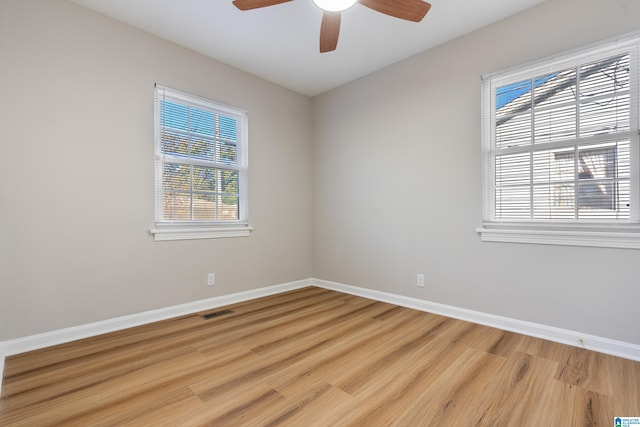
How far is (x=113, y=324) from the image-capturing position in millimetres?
2705

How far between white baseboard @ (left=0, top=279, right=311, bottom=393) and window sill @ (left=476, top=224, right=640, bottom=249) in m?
2.68

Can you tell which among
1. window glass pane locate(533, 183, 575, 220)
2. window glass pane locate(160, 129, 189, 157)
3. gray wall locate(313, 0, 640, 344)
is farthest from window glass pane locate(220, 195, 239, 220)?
window glass pane locate(533, 183, 575, 220)

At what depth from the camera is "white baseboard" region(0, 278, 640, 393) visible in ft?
7.34

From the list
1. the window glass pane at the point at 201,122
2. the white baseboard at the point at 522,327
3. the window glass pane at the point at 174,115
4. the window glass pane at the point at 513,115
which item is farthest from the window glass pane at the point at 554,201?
the window glass pane at the point at 174,115

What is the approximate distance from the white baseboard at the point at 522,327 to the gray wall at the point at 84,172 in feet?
6.43

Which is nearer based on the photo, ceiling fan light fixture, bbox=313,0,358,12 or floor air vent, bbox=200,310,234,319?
ceiling fan light fixture, bbox=313,0,358,12

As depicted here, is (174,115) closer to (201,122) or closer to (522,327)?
(201,122)

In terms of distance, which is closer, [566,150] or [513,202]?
[566,150]

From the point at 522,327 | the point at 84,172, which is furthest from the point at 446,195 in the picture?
the point at 84,172

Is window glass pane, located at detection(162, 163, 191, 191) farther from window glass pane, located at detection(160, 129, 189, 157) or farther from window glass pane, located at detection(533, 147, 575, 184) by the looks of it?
window glass pane, located at detection(533, 147, 575, 184)

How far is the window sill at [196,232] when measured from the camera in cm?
301

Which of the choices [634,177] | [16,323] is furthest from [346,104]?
[16,323]

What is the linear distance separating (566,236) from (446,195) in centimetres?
104

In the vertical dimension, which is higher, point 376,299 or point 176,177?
point 176,177
